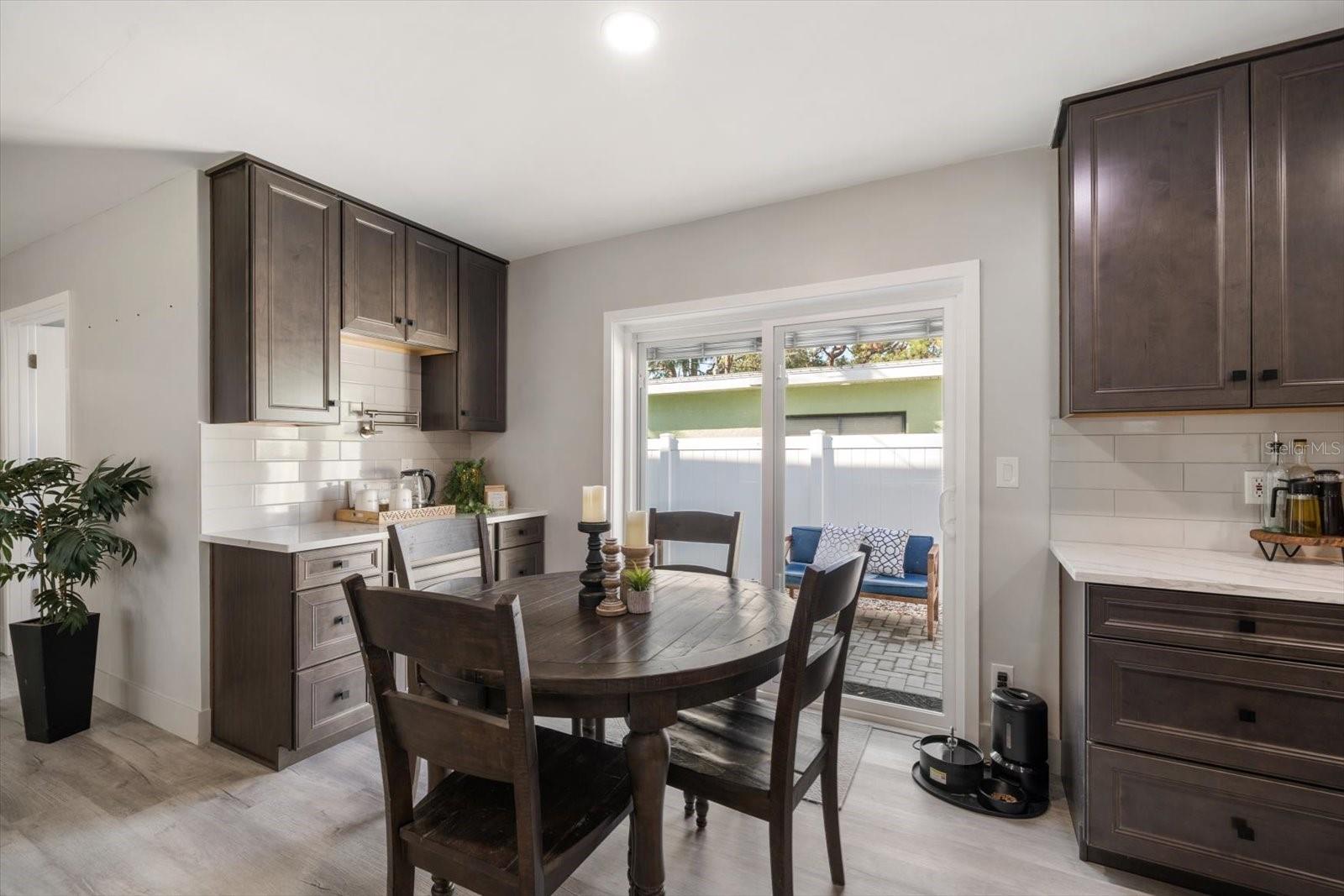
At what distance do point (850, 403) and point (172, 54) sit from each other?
9.19 ft

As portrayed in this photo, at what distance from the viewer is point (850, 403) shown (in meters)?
2.85

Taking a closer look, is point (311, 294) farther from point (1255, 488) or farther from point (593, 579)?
point (1255, 488)

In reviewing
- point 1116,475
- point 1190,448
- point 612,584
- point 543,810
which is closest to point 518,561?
point 612,584

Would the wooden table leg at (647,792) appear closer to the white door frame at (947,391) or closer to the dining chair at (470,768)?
the dining chair at (470,768)

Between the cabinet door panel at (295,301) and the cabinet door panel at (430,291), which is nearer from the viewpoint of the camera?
the cabinet door panel at (295,301)

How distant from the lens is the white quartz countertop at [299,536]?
2340 mm

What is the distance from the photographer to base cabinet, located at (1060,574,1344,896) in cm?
153

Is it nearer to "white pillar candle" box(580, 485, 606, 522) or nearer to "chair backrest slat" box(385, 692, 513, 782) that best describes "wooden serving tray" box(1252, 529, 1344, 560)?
"white pillar candle" box(580, 485, 606, 522)

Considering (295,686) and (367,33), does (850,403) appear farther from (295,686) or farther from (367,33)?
(295,686)

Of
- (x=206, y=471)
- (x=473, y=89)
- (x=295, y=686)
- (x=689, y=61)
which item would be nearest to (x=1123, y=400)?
(x=689, y=61)

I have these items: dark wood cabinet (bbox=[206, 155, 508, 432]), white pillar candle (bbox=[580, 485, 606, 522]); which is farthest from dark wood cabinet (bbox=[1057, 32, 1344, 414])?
dark wood cabinet (bbox=[206, 155, 508, 432])

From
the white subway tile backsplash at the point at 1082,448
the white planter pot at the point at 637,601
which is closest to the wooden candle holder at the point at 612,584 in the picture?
the white planter pot at the point at 637,601

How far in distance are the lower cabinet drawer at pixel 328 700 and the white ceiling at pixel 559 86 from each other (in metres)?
2.10

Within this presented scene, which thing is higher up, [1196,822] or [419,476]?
[419,476]
